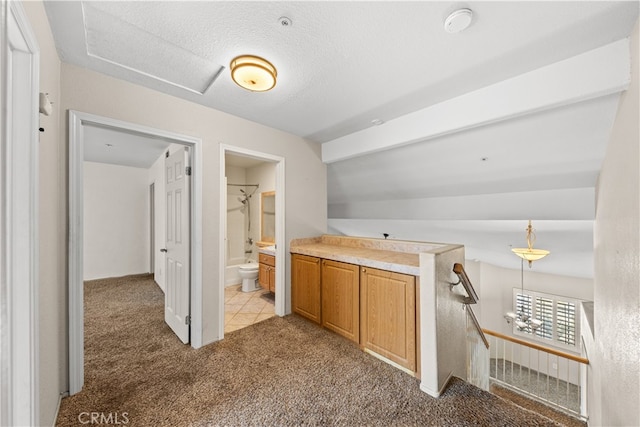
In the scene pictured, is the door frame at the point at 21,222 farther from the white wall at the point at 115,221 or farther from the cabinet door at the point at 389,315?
the white wall at the point at 115,221

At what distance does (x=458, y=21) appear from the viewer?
133 centimetres

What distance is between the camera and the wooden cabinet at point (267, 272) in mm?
3895

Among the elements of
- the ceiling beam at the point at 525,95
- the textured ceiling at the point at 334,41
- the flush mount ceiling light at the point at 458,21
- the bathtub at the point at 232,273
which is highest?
the textured ceiling at the point at 334,41

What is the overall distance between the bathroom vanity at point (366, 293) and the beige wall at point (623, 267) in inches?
44.2

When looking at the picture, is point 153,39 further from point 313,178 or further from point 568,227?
point 568,227

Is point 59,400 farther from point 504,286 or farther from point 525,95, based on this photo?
point 504,286

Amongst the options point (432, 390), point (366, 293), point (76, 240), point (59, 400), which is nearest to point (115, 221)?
point (76, 240)

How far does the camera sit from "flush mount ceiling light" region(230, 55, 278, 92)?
166 cm

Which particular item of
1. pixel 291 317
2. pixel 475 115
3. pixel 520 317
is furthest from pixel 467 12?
pixel 520 317

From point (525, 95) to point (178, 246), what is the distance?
131 inches

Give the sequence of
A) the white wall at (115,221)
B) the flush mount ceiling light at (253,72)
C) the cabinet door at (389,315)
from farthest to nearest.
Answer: the white wall at (115,221) → the cabinet door at (389,315) → the flush mount ceiling light at (253,72)

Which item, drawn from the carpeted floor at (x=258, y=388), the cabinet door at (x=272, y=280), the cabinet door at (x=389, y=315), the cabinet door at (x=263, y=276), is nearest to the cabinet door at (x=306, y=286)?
the carpeted floor at (x=258, y=388)

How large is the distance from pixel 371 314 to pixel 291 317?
119cm

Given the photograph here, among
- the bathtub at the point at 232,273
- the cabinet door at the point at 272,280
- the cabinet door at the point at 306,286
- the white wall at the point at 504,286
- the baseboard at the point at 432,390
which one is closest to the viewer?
the baseboard at the point at 432,390
